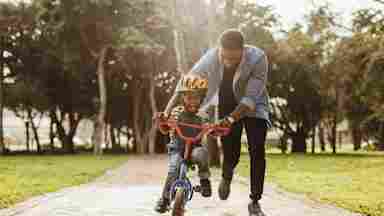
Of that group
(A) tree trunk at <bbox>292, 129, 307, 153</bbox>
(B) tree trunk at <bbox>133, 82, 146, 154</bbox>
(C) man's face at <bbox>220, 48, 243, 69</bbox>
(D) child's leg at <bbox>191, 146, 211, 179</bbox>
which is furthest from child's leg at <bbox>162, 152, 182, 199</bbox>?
(A) tree trunk at <bbox>292, 129, 307, 153</bbox>

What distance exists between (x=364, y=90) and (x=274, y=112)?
17.7 meters

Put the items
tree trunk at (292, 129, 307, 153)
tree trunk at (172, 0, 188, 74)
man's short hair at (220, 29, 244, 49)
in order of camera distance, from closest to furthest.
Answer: man's short hair at (220, 29, 244, 49) < tree trunk at (172, 0, 188, 74) < tree trunk at (292, 129, 307, 153)

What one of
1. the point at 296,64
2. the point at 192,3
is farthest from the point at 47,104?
the point at 192,3

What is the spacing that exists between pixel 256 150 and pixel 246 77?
79 cm

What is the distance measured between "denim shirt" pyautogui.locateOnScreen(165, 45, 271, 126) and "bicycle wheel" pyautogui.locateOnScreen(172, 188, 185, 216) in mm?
997

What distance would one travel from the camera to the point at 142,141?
1843 inches

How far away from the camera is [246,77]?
22.4ft

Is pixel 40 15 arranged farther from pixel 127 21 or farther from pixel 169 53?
pixel 169 53

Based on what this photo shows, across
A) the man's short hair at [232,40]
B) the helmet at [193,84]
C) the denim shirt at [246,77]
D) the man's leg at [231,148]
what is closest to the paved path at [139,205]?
the man's leg at [231,148]

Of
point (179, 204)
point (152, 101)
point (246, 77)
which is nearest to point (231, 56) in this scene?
point (246, 77)

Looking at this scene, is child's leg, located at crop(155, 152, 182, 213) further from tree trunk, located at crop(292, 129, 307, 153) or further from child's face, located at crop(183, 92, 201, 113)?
tree trunk, located at crop(292, 129, 307, 153)

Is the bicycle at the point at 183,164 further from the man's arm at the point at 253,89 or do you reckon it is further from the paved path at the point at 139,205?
the paved path at the point at 139,205

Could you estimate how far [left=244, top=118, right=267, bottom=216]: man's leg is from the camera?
6953 mm

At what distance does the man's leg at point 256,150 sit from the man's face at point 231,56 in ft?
2.03
